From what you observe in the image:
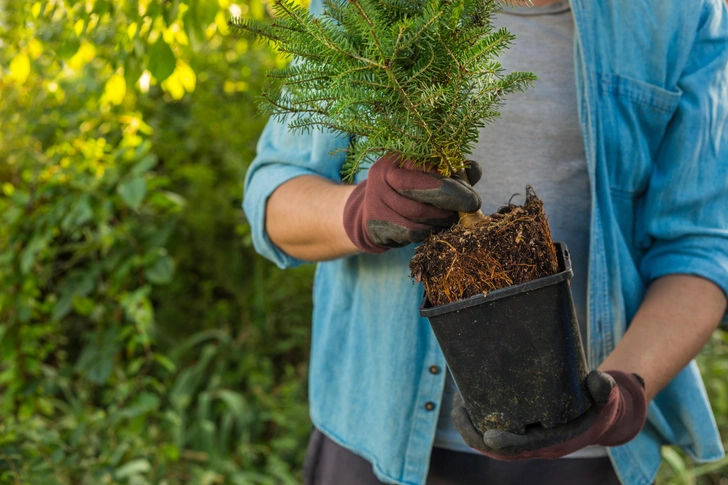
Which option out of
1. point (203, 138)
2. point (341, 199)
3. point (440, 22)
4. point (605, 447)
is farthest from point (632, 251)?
point (203, 138)

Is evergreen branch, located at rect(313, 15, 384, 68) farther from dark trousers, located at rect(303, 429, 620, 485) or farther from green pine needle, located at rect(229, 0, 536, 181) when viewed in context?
dark trousers, located at rect(303, 429, 620, 485)

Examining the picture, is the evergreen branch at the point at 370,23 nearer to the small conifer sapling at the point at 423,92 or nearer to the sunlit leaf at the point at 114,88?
the small conifer sapling at the point at 423,92

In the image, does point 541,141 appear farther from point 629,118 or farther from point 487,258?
point 487,258

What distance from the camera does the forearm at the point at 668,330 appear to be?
→ 1.43 m

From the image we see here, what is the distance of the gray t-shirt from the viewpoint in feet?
4.97

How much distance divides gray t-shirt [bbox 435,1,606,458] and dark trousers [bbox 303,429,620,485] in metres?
0.03

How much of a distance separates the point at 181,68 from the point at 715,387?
3.00m

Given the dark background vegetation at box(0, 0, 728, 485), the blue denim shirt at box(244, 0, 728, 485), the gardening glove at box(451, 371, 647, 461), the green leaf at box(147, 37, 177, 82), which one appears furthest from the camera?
the dark background vegetation at box(0, 0, 728, 485)

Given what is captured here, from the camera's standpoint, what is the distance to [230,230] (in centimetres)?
373

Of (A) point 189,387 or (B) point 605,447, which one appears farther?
(A) point 189,387

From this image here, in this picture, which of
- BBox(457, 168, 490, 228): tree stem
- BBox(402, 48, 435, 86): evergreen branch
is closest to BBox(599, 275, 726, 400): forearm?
BBox(457, 168, 490, 228): tree stem

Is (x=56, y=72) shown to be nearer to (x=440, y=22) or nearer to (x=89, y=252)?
(x=89, y=252)

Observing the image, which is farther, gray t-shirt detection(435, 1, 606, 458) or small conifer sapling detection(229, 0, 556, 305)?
gray t-shirt detection(435, 1, 606, 458)

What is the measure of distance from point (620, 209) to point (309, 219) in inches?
29.7
